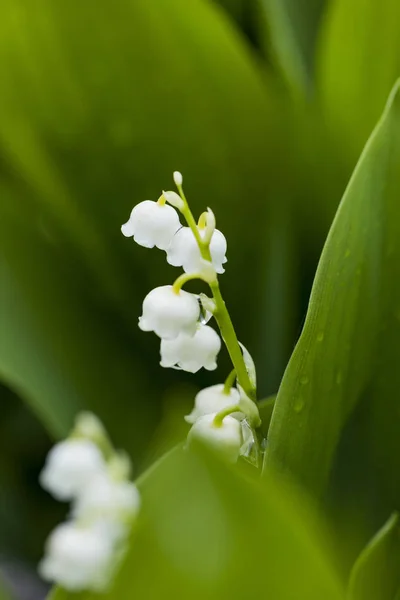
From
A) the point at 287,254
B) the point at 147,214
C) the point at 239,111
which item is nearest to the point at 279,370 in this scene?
the point at 287,254

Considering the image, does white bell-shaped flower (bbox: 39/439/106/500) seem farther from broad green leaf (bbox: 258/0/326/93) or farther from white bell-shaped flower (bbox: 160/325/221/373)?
broad green leaf (bbox: 258/0/326/93)

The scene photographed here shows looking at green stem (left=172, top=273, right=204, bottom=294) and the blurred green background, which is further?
the blurred green background

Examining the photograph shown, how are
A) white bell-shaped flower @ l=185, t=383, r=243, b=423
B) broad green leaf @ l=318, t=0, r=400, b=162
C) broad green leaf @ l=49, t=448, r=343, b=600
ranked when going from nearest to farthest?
1. broad green leaf @ l=49, t=448, r=343, b=600
2. white bell-shaped flower @ l=185, t=383, r=243, b=423
3. broad green leaf @ l=318, t=0, r=400, b=162

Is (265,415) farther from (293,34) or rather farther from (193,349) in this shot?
(293,34)

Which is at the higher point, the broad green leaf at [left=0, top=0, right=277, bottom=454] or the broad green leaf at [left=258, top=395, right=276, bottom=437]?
the broad green leaf at [left=0, top=0, right=277, bottom=454]

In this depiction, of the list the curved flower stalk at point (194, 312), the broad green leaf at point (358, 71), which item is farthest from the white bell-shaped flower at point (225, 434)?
the broad green leaf at point (358, 71)

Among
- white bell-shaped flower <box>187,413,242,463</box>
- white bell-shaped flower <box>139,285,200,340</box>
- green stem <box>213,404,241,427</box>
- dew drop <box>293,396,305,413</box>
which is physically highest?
white bell-shaped flower <box>139,285,200,340</box>

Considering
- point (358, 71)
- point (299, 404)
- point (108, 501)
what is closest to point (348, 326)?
point (299, 404)

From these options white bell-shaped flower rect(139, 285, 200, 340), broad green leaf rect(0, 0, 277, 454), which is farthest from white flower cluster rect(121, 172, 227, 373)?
broad green leaf rect(0, 0, 277, 454)
